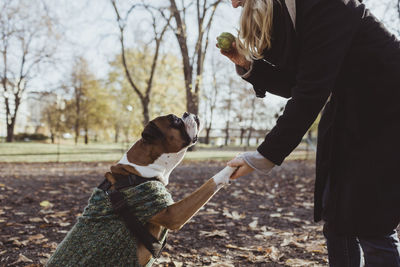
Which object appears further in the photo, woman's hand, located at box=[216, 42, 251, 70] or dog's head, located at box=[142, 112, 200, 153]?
dog's head, located at box=[142, 112, 200, 153]

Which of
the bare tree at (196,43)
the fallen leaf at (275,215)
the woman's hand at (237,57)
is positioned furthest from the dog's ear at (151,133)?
the bare tree at (196,43)

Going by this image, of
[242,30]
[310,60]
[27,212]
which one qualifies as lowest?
[27,212]

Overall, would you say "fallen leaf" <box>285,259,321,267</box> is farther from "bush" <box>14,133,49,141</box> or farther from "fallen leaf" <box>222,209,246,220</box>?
"bush" <box>14,133,49,141</box>

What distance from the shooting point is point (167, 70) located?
27094mm

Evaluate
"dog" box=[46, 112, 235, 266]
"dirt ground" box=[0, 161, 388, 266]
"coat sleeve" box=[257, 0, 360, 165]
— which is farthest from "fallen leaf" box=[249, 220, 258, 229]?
"coat sleeve" box=[257, 0, 360, 165]

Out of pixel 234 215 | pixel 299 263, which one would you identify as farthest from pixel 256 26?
pixel 234 215

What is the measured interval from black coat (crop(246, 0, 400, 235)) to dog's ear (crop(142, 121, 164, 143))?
104 cm

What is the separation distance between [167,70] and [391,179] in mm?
26273

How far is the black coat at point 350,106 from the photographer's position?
1.55 metres

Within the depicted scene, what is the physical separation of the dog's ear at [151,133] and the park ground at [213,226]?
1503 mm

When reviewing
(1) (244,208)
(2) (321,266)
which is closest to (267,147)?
(2) (321,266)

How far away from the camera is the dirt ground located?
11.5 ft

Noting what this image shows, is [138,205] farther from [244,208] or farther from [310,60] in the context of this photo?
[244,208]

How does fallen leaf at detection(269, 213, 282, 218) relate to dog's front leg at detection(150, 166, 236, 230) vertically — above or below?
below
